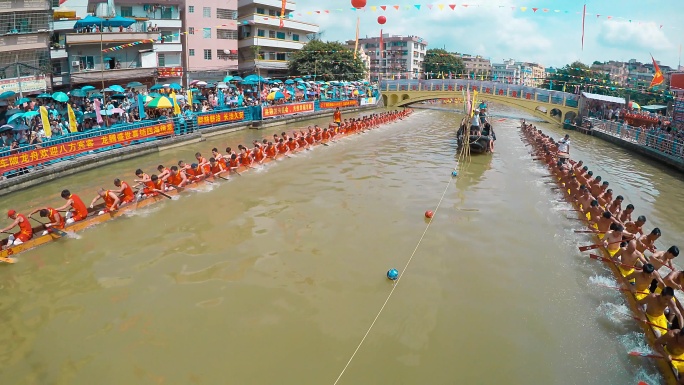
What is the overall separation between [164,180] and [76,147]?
6.15 m

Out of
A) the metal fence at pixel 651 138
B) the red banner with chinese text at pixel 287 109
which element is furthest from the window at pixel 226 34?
the metal fence at pixel 651 138

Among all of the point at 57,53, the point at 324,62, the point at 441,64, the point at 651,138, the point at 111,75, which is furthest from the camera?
the point at 441,64

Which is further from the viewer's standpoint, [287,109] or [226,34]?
[226,34]

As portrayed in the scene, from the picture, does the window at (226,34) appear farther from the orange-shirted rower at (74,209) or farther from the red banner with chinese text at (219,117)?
the orange-shirted rower at (74,209)

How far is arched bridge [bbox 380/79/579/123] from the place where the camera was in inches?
1610

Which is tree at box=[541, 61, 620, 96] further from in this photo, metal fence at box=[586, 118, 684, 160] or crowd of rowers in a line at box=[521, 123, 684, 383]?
crowd of rowers in a line at box=[521, 123, 684, 383]

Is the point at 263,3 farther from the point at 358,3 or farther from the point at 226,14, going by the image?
the point at 358,3

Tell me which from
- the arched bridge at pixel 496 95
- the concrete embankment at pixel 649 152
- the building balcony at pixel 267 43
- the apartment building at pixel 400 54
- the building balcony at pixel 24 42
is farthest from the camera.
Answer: the apartment building at pixel 400 54

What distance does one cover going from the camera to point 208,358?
630 centimetres

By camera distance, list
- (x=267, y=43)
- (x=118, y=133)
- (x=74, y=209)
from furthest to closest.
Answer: (x=267, y=43) < (x=118, y=133) < (x=74, y=209)

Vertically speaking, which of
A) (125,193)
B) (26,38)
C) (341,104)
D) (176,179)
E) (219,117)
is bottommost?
(125,193)

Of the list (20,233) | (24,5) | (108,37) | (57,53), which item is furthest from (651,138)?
(57,53)

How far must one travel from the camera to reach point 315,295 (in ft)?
26.1

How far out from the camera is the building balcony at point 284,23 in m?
45.6
